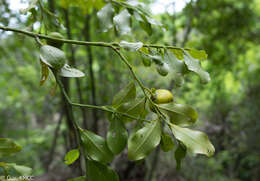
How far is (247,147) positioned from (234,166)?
488 millimetres

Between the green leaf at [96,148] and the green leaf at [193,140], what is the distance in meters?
0.15

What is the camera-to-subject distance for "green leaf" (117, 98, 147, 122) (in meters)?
0.44

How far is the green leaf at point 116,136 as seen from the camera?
44 cm

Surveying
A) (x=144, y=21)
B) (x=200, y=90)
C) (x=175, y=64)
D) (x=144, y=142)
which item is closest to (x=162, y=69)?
(x=175, y=64)

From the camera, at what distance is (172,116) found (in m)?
0.43

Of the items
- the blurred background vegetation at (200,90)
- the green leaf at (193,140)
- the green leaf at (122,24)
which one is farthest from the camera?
the blurred background vegetation at (200,90)

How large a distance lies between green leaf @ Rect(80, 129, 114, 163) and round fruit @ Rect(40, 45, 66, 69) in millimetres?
151

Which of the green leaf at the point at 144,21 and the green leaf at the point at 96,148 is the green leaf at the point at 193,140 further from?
the green leaf at the point at 144,21

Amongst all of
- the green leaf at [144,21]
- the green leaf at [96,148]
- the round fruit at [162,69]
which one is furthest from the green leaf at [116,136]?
the green leaf at [144,21]

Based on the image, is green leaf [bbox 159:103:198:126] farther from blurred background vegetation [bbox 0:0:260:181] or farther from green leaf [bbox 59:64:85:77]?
blurred background vegetation [bbox 0:0:260:181]

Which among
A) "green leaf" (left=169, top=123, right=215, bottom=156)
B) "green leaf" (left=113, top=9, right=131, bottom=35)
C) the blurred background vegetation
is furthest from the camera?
the blurred background vegetation

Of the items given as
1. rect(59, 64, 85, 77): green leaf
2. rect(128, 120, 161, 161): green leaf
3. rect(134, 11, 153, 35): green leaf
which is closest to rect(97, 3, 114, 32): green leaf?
rect(134, 11, 153, 35): green leaf

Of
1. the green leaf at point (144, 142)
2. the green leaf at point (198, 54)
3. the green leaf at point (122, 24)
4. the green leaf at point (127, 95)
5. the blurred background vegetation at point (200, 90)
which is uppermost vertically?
the green leaf at point (122, 24)

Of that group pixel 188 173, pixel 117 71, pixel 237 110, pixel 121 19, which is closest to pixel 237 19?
pixel 237 110
